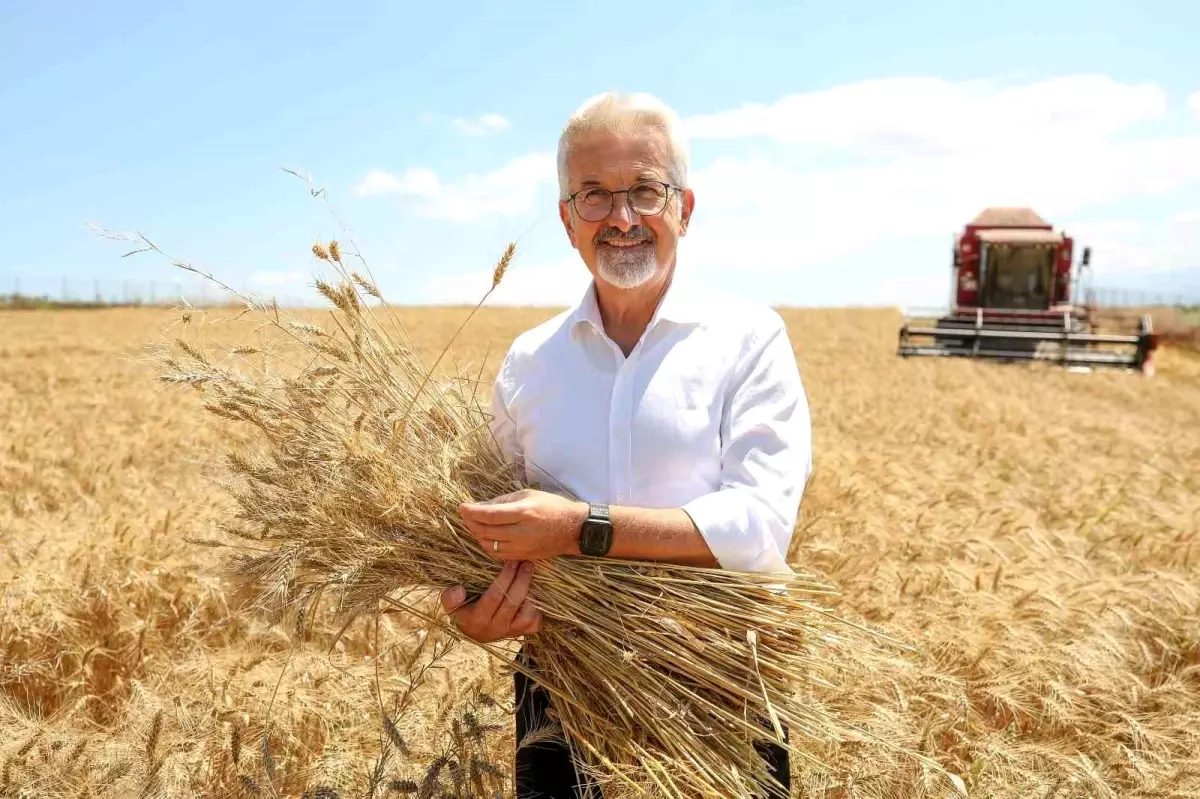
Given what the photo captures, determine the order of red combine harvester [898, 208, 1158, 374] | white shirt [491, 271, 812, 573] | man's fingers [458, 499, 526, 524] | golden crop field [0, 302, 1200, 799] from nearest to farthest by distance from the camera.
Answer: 1. man's fingers [458, 499, 526, 524]
2. white shirt [491, 271, 812, 573]
3. golden crop field [0, 302, 1200, 799]
4. red combine harvester [898, 208, 1158, 374]

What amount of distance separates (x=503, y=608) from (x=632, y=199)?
76cm

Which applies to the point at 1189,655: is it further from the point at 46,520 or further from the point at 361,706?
the point at 46,520

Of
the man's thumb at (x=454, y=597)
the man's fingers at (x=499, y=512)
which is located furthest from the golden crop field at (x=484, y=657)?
the man's fingers at (x=499, y=512)

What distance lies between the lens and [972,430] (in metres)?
7.54

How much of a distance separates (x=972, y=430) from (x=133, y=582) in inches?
256

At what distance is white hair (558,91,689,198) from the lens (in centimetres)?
161

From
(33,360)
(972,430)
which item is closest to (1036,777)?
(972,430)

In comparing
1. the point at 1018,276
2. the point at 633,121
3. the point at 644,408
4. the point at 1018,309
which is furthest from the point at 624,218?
the point at 1018,276

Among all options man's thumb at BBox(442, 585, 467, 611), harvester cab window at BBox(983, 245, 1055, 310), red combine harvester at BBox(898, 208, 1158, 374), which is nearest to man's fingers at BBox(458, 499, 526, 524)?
man's thumb at BBox(442, 585, 467, 611)

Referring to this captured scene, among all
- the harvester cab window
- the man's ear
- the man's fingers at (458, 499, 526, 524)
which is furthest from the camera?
the harvester cab window

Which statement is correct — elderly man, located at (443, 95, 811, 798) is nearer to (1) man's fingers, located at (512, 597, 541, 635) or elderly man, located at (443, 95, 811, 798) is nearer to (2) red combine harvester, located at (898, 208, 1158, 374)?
(1) man's fingers, located at (512, 597, 541, 635)

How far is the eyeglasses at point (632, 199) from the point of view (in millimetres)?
1638

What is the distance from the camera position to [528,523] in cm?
147

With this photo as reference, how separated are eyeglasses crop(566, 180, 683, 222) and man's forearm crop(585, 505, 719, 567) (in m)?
0.53
